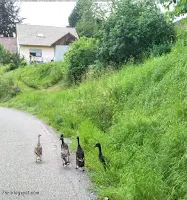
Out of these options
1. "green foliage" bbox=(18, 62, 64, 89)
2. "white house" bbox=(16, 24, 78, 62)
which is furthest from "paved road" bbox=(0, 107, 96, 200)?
"white house" bbox=(16, 24, 78, 62)

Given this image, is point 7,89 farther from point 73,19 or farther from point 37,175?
point 73,19

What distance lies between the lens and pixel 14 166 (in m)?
7.21

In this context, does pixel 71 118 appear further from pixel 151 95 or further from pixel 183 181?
pixel 183 181

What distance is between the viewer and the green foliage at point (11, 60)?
114ft

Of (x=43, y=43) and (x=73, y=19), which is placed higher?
(x=73, y=19)

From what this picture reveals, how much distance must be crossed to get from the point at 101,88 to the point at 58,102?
4.39 meters

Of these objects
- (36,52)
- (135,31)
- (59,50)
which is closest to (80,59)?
(135,31)

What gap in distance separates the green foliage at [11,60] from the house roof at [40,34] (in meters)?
4.90

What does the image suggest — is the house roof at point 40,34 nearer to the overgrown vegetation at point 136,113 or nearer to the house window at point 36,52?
the house window at point 36,52

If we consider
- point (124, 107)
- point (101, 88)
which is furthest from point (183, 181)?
point (101, 88)

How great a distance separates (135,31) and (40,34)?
32.1 meters

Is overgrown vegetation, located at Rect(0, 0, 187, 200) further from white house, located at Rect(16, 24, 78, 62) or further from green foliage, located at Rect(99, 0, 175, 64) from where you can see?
white house, located at Rect(16, 24, 78, 62)

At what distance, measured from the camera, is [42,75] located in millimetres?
27312

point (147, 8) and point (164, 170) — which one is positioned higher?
point (147, 8)
